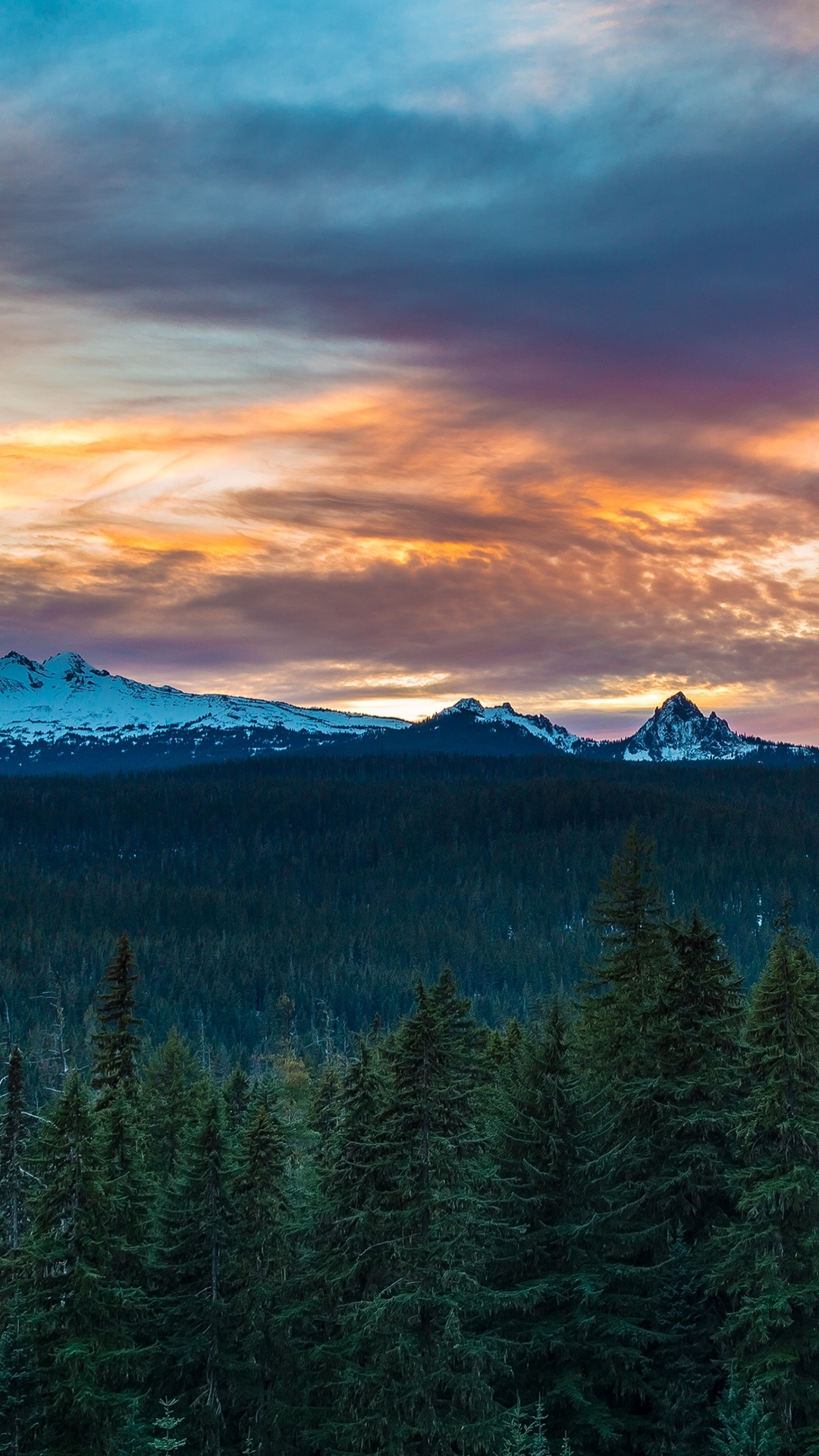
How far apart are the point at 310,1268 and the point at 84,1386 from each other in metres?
5.46

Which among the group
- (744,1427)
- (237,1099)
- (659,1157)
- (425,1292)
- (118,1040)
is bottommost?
(744,1427)

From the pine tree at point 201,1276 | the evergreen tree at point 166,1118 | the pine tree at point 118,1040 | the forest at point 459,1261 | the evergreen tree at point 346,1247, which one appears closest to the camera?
the forest at point 459,1261

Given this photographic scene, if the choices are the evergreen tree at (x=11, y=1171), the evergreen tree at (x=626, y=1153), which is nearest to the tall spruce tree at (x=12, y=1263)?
the evergreen tree at (x=11, y=1171)

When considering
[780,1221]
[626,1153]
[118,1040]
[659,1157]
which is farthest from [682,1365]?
[118,1040]

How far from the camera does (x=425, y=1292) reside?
24.0 metres

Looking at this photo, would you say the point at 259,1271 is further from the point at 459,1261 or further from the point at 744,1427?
the point at 744,1427

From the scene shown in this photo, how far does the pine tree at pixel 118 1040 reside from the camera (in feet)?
132

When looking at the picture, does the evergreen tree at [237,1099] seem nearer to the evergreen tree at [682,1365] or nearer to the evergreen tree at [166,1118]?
the evergreen tree at [166,1118]

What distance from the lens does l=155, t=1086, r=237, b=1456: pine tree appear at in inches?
1054

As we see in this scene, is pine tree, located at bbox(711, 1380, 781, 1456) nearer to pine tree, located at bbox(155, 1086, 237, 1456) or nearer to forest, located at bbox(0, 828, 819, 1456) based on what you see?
forest, located at bbox(0, 828, 819, 1456)

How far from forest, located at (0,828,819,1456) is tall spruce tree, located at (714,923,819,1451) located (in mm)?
64

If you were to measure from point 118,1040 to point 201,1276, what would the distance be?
568 inches

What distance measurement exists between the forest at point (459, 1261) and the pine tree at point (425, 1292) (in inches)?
2.6

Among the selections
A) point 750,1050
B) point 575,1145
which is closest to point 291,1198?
point 575,1145
